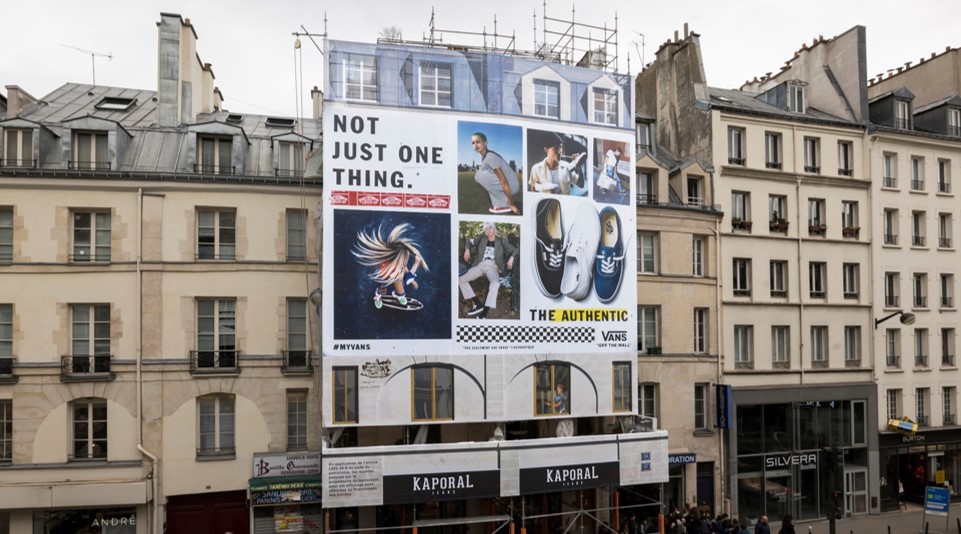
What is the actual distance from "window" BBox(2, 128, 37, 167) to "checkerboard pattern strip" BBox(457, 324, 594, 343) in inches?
526

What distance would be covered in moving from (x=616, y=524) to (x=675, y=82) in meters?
16.8

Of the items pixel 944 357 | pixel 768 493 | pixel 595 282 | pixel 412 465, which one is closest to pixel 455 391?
pixel 412 465

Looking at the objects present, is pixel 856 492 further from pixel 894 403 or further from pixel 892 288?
pixel 892 288

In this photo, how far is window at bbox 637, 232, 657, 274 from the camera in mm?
25484

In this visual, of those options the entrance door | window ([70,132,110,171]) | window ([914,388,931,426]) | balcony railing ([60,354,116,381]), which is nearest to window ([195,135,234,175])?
window ([70,132,110,171])

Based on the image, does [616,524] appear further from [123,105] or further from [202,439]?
[123,105]

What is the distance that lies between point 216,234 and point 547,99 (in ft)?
35.8

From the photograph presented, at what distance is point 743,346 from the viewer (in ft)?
86.9

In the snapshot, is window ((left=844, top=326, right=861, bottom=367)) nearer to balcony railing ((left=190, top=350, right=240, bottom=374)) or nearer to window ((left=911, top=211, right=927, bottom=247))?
window ((left=911, top=211, right=927, bottom=247))

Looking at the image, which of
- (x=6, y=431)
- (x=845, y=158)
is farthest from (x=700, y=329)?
(x=6, y=431)

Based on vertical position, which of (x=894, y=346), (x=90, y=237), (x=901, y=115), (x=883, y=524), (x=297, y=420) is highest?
(x=901, y=115)

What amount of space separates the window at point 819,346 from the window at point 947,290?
6315mm

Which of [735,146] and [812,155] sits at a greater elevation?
[735,146]

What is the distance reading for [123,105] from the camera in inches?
1001
